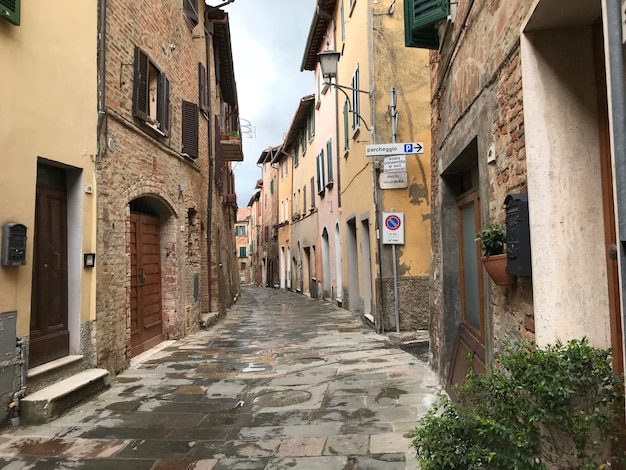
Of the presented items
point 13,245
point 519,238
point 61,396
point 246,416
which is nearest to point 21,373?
point 61,396

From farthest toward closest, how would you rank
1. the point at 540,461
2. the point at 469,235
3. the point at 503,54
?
the point at 469,235
the point at 503,54
the point at 540,461

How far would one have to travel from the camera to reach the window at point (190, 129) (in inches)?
396

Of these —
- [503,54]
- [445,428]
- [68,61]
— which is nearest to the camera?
[445,428]

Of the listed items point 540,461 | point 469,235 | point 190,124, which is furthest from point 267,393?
point 190,124

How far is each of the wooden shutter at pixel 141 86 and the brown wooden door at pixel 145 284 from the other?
5.46 ft

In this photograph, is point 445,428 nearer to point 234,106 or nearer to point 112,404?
point 112,404

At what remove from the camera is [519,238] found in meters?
2.90

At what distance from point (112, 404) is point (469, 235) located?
4147 millimetres

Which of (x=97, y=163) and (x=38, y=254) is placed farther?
(x=97, y=163)

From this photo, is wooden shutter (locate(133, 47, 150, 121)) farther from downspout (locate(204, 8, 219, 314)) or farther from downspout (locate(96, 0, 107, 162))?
downspout (locate(204, 8, 219, 314))

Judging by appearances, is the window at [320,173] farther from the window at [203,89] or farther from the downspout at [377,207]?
the downspout at [377,207]

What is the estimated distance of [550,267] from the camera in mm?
2754

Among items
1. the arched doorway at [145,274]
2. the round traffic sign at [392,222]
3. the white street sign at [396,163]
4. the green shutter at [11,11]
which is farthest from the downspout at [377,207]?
the green shutter at [11,11]

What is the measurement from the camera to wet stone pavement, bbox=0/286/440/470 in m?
3.84
